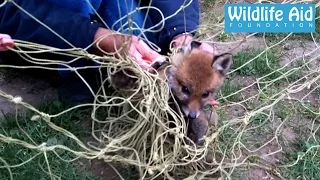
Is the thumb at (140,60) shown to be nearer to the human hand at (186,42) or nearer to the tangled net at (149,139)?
the tangled net at (149,139)

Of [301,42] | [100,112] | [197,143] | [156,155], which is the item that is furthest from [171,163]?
[301,42]

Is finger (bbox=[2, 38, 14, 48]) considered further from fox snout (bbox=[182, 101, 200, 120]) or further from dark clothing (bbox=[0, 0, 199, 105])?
fox snout (bbox=[182, 101, 200, 120])

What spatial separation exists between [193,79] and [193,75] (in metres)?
0.02

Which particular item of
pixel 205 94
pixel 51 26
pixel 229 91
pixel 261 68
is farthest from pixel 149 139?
pixel 261 68

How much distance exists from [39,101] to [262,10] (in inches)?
42.5

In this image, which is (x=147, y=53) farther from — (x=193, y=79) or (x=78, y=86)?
(x=78, y=86)

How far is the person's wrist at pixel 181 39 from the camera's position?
2.39 m

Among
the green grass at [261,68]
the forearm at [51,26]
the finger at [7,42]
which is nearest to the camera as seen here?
the finger at [7,42]

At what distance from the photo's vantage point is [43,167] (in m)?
2.18

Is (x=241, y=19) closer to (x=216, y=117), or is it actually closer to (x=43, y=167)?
(x=216, y=117)

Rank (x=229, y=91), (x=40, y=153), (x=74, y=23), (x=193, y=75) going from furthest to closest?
(x=229, y=91)
(x=74, y=23)
(x=193, y=75)
(x=40, y=153)

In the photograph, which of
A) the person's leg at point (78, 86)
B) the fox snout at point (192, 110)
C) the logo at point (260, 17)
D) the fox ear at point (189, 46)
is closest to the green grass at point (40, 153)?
the person's leg at point (78, 86)

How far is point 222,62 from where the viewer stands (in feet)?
7.22

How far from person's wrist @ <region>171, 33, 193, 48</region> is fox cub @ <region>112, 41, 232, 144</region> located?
16 cm
